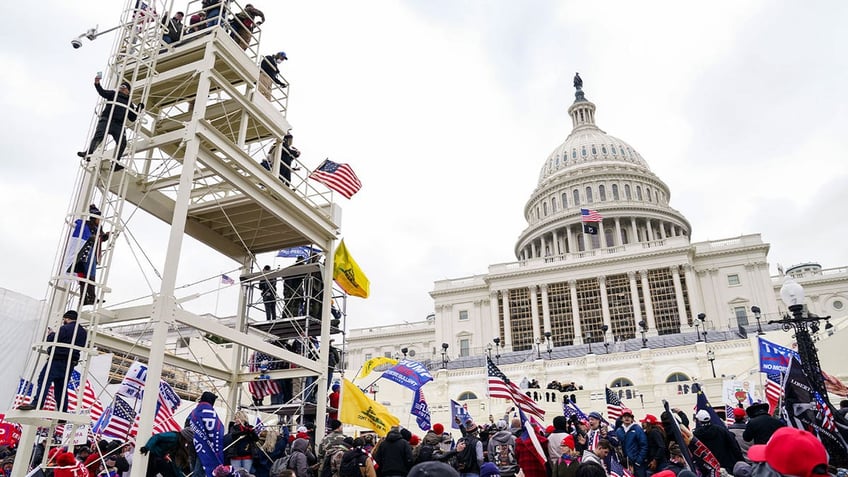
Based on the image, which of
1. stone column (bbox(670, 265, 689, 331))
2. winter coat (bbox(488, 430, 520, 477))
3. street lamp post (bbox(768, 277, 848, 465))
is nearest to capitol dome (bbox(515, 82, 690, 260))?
stone column (bbox(670, 265, 689, 331))

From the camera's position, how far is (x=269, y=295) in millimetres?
18422

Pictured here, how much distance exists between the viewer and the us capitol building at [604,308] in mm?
40812

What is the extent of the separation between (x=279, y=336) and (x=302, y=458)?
322 inches

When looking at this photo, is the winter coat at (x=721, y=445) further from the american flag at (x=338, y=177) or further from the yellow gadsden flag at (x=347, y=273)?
the american flag at (x=338, y=177)

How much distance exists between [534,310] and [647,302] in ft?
39.4

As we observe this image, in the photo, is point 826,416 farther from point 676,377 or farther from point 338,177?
point 676,377

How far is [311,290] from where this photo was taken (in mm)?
17766

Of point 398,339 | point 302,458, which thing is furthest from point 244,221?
point 398,339

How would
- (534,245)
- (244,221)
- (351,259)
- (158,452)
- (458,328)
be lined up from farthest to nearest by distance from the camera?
1. (534,245)
2. (458,328)
3. (351,259)
4. (244,221)
5. (158,452)

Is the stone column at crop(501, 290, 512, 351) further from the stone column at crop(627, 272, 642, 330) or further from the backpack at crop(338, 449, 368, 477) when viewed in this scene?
the backpack at crop(338, 449, 368, 477)

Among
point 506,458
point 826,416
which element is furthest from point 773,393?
point 506,458

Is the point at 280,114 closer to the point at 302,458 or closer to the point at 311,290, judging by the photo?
the point at 311,290

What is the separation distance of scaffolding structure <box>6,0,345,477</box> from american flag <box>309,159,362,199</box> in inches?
16.8

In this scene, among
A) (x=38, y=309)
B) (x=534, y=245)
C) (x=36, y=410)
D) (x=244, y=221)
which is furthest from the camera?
(x=534, y=245)
